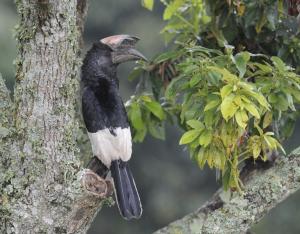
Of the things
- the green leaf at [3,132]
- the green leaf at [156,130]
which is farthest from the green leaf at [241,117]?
the green leaf at [156,130]

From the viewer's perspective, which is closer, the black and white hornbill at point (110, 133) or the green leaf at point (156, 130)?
the black and white hornbill at point (110, 133)

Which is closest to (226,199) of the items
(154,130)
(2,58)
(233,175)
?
(154,130)

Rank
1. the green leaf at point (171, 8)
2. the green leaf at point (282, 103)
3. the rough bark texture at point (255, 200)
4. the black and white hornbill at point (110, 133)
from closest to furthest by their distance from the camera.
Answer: the green leaf at point (282, 103)
the rough bark texture at point (255, 200)
the black and white hornbill at point (110, 133)
the green leaf at point (171, 8)

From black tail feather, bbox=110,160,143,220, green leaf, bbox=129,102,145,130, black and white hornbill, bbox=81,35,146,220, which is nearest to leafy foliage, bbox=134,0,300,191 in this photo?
green leaf, bbox=129,102,145,130

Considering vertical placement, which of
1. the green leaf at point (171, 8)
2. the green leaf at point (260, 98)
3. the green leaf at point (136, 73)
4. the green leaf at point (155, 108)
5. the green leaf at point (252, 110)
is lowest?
the green leaf at point (155, 108)

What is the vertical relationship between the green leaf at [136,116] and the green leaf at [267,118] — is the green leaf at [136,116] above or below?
below

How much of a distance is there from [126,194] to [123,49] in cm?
68

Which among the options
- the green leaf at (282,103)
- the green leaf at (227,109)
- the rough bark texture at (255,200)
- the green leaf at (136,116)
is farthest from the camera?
the green leaf at (136,116)

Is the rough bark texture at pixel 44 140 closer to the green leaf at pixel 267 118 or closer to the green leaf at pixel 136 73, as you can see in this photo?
the green leaf at pixel 267 118

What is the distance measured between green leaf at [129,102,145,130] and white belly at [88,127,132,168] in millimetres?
142

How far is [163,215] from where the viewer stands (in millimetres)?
8789

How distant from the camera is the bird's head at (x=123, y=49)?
344 centimetres

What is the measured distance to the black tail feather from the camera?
3094 millimetres

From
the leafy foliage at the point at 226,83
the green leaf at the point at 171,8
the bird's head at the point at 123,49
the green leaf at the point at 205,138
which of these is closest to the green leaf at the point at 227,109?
the leafy foliage at the point at 226,83
